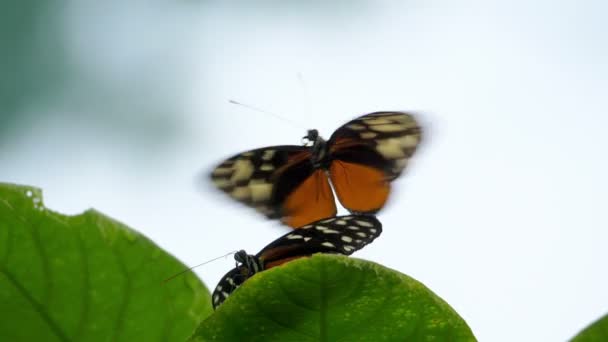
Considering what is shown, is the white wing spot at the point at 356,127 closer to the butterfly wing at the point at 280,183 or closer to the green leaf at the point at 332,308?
the butterfly wing at the point at 280,183

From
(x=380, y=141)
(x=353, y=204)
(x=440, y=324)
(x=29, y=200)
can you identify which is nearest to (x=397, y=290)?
(x=440, y=324)

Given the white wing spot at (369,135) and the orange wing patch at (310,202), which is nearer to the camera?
the orange wing patch at (310,202)

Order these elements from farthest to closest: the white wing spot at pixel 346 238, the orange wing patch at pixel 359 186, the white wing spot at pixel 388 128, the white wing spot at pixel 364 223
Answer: the white wing spot at pixel 388 128
the orange wing patch at pixel 359 186
the white wing spot at pixel 346 238
the white wing spot at pixel 364 223

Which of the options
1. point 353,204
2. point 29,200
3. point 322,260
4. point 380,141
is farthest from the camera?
point 380,141

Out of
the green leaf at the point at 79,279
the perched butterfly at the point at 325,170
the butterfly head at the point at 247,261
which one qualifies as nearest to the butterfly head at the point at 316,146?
the perched butterfly at the point at 325,170

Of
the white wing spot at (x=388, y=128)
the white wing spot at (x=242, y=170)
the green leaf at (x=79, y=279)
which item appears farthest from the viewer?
the white wing spot at (x=242, y=170)

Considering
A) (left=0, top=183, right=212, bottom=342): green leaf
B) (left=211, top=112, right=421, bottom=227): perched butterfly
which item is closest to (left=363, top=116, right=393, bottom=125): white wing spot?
(left=211, top=112, right=421, bottom=227): perched butterfly

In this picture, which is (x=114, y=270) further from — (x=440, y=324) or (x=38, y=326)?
(x=440, y=324)

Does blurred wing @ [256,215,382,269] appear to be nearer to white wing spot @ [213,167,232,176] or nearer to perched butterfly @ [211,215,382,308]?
perched butterfly @ [211,215,382,308]
